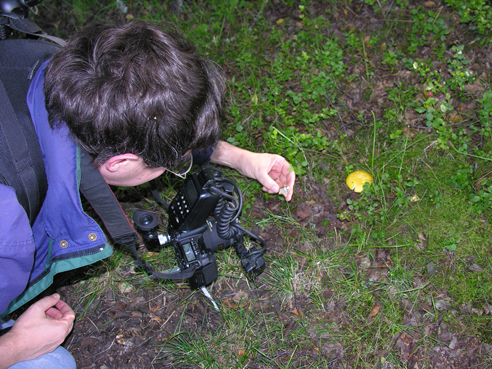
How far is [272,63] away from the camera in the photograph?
4.15 metres

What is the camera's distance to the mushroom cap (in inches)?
134

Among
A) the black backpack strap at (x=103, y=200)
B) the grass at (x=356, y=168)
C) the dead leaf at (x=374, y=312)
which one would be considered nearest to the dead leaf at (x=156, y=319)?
the grass at (x=356, y=168)

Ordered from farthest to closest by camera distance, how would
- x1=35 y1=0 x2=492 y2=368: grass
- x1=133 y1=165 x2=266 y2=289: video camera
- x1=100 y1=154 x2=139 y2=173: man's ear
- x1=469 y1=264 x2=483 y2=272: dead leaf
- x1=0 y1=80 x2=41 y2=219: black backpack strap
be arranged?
x1=469 y1=264 x2=483 y2=272: dead leaf
x1=35 y1=0 x2=492 y2=368: grass
x1=133 y1=165 x2=266 y2=289: video camera
x1=100 y1=154 x2=139 y2=173: man's ear
x1=0 y1=80 x2=41 y2=219: black backpack strap

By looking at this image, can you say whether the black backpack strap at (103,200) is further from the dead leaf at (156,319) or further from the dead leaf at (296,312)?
the dead leaf at (296,312)

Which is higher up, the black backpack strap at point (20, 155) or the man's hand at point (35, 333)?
the black backpack strap at point (20, 155)

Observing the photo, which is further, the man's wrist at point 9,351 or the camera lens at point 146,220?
the camera lens at point 146,220

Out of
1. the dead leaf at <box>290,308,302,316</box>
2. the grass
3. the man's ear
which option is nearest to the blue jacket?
Result: the man's ear

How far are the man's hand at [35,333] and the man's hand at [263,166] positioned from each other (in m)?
1.81

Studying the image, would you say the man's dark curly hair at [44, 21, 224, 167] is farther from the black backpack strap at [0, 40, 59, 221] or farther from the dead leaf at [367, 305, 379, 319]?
the dead leaf at [367, 305, 379, 319]

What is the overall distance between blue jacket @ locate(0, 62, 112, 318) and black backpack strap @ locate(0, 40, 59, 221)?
0.16 feet

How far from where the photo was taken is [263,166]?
316 centimetres

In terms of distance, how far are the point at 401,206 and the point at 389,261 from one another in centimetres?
52

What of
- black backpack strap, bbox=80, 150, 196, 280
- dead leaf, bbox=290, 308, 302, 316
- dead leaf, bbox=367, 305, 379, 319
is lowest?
dead leaf, bbox=290, 308, 302, 316

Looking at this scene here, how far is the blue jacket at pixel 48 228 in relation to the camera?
1.87 meters
